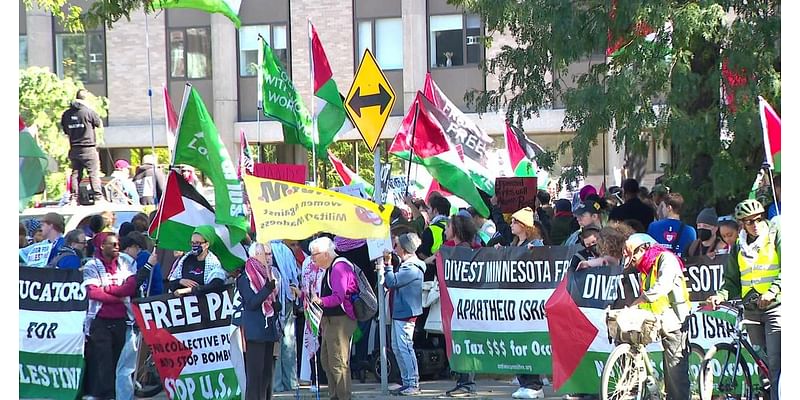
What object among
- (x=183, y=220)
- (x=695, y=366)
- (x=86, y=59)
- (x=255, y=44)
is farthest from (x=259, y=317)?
(x=86, y=59)

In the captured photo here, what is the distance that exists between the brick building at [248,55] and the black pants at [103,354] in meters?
24.2

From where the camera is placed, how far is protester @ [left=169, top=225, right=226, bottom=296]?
43.0 feet

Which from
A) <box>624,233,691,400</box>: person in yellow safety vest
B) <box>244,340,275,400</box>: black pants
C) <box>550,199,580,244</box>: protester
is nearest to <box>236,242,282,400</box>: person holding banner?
<box>244,340,275,400</box>: black pants

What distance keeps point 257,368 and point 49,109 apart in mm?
22698

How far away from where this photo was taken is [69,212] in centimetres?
1953

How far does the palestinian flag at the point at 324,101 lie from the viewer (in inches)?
659

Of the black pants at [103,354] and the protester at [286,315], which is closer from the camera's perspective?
the black pants at [103,354]

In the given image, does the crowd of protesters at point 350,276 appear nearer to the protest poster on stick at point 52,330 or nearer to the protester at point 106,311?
the protester at point 106,311

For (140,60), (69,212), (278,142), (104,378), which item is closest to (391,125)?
(278,142)

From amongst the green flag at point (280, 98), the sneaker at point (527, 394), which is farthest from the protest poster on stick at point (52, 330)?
the green flag at point (280, 98)

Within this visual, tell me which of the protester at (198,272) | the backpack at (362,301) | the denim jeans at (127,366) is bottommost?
the denim jeans at (127,366)

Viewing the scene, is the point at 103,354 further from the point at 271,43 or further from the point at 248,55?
the point at 248,55

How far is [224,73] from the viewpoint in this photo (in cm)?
3916

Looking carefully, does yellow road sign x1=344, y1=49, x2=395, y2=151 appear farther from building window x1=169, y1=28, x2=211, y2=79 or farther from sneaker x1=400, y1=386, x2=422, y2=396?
building window x1=169, y1=28, x2=211, y2=79
